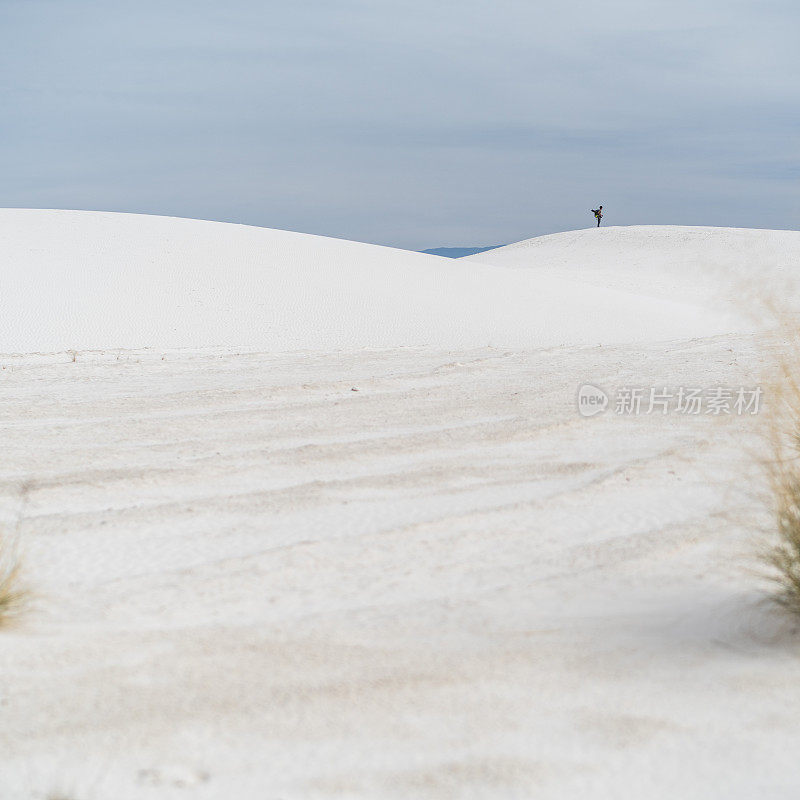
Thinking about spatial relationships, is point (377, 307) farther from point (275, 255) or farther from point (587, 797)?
point (587, 797)

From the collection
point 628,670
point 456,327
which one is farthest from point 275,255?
point 628,670

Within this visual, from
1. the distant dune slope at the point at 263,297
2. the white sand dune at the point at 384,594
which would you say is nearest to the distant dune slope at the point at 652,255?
the distant dune slope at the point at 263,297

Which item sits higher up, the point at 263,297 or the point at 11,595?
the point at 263,297

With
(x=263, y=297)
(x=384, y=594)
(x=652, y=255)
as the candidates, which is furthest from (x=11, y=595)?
(x=652, y=255)

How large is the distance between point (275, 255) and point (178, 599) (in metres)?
13.1

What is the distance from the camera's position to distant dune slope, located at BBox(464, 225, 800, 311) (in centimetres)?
2433

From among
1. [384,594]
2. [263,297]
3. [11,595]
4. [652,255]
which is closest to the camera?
[11,595]

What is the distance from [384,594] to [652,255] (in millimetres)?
31847

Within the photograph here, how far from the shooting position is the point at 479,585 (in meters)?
3.01

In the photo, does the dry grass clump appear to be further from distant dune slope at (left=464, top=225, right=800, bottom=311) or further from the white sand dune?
distant dune slope at (left=464, top=225, right=800, bottom=311)

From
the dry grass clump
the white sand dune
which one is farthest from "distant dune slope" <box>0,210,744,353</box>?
the dry grass clump

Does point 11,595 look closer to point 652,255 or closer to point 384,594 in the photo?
point 384,594

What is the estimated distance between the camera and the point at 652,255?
109ft

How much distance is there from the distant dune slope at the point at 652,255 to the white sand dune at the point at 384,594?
14.4 m
